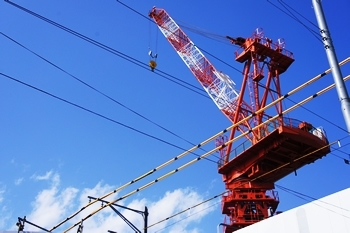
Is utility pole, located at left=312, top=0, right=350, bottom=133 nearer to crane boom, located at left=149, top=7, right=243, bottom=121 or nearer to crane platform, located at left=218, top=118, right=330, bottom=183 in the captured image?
crane platform, located at left=218, top=118, right=330, bottom=183

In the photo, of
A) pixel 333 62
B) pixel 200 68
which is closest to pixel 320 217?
pixel 333 62

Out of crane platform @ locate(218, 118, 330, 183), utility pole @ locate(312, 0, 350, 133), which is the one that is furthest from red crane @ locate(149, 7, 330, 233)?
utility pole @ locate(312, 0, 350, 133)

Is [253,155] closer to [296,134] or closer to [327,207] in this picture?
[296,134]

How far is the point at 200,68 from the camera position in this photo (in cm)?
5269

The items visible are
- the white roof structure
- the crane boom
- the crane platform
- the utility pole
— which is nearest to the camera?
the utility pole

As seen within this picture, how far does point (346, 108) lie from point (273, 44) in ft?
117

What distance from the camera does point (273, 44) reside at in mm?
42719

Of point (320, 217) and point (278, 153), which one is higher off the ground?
point (278, 153)

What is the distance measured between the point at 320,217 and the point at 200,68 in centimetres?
3347

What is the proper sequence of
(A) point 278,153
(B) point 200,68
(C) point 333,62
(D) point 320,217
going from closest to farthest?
(C) point 333,62
(D) point 320,217
(A) point 278,153
(B) point 200,68

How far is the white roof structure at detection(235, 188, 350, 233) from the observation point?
20797 mm

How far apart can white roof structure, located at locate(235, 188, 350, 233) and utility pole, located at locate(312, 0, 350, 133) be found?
13315 mm

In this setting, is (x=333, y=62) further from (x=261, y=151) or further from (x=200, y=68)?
(x=200, y=68)

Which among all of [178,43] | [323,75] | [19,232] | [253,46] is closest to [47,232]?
[19,232]
